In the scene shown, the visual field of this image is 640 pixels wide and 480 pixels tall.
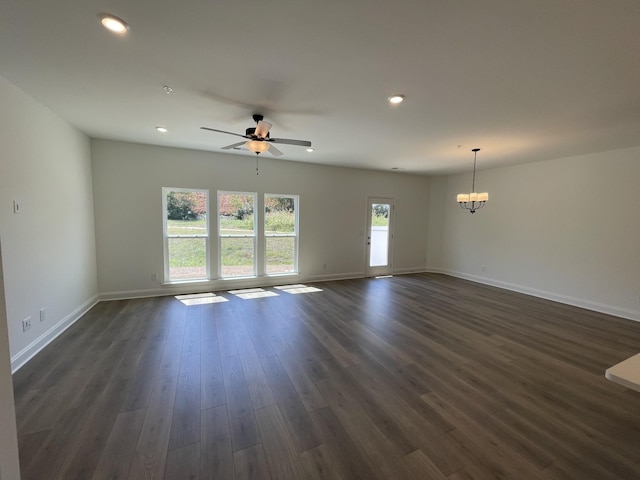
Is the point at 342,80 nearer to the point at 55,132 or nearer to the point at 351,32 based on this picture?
the point at 351,32

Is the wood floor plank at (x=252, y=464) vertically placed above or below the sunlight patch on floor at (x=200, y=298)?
below

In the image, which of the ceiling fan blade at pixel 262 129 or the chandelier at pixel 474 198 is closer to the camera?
the ceiling fan blade at pixel 262 129

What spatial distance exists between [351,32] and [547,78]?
5.96ft

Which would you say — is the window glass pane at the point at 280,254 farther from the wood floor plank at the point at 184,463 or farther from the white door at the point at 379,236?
the wood floor plank at the point at 184,463

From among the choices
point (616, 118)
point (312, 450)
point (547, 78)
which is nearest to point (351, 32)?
point (547, 78)

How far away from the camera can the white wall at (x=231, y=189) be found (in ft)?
15.3

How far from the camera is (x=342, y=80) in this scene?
2.41 metres

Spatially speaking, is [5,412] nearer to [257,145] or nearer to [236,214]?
[257,145]

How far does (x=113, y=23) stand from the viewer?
1730mm

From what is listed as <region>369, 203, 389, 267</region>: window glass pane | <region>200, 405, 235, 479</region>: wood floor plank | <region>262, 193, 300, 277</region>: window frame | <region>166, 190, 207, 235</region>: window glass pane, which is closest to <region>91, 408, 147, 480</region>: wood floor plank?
<region>200, 405, 235, 479</region>: wood floor plank

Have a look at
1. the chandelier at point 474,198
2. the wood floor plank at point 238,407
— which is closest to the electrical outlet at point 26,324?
the wood floor plank at point 238,407

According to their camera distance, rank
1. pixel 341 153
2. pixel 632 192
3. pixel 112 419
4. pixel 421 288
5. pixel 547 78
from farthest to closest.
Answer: pixel 421 288, pixel 341 153, pixel 632 192, pixel 547 78, pixel 112 419

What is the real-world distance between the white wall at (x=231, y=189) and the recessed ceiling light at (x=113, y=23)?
3489 mm

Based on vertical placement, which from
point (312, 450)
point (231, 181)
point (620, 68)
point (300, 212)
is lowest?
point (312, 450)
